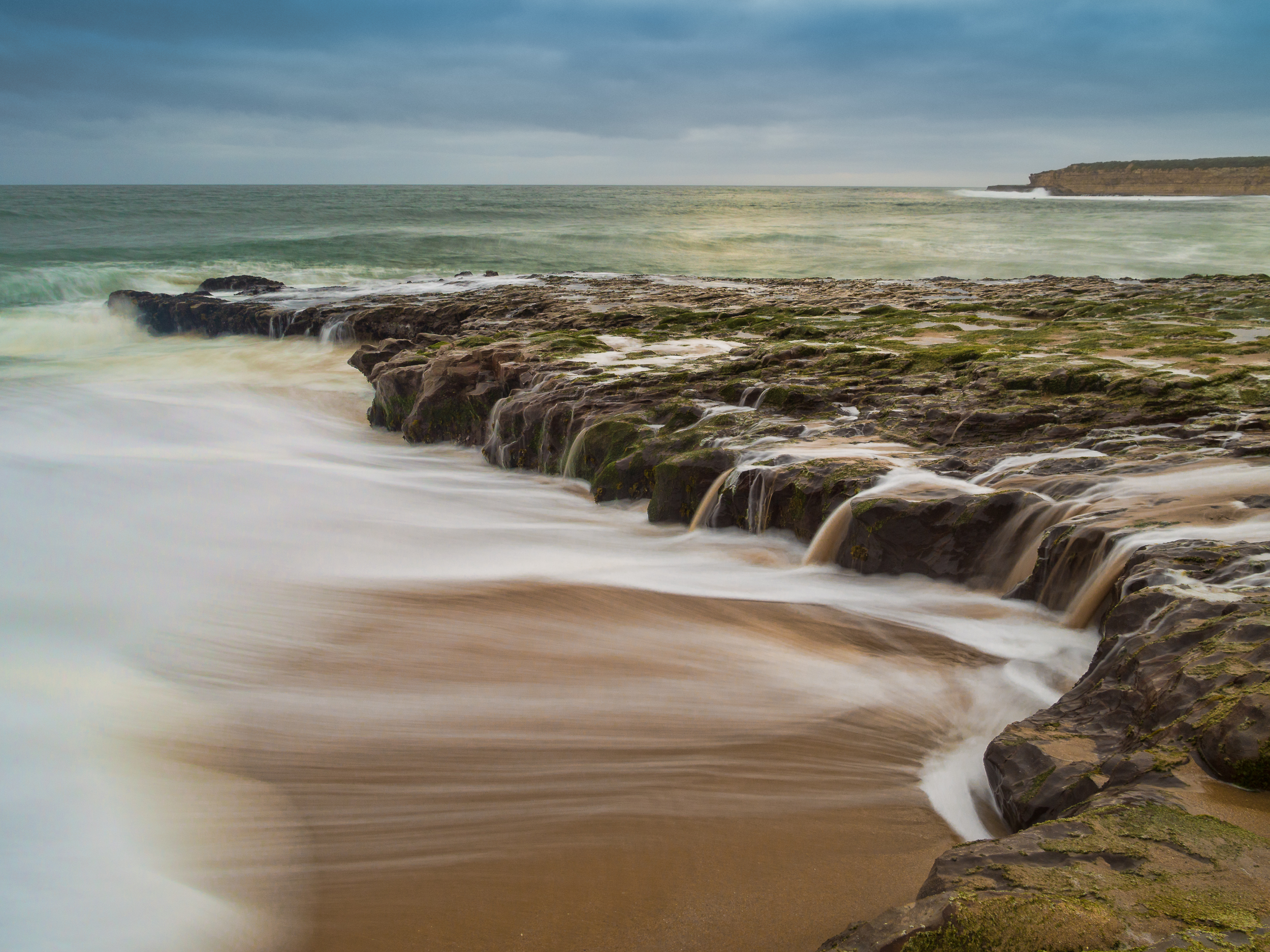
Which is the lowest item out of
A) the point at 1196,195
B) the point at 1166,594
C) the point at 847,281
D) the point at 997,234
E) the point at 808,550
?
the point at 808,550

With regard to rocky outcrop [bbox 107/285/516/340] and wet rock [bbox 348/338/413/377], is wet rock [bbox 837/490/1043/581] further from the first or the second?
rocky outcrop [bbox 107/285/516/340]

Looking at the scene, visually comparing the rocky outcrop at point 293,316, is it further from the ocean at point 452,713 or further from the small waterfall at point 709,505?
the small waterfall at point 709,505

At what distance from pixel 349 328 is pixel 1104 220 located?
42.4 meters

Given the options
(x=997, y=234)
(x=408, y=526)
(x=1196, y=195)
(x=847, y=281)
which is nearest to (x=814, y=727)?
(x=408, y=526)

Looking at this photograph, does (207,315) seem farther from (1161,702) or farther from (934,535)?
(1161,702)

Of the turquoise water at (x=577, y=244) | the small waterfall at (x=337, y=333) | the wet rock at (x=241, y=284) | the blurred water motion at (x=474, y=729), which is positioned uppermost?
the turquoise water at (x=577, y=244)

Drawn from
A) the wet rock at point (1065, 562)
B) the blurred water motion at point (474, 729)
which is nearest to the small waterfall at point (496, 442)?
the blurred water motion at point (474, 729)

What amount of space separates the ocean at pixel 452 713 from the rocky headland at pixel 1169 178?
112767mm

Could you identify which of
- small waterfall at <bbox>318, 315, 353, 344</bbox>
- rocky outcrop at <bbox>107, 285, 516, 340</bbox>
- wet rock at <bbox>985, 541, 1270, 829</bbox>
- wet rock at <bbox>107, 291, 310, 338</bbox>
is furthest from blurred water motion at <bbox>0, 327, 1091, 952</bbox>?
wet rock at <bbox>107, 291, 310, 338</bbox>

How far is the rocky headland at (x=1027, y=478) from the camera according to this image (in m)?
1.77

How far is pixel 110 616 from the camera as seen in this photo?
4.08 m

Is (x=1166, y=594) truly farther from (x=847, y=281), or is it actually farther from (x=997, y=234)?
(x=997, y=234)

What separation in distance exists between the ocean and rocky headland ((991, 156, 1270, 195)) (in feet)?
370

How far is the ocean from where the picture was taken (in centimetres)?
234
